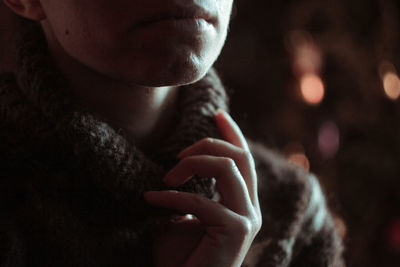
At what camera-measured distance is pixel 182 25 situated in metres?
0.47

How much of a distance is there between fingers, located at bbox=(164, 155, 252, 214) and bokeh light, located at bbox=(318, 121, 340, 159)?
0.74 m

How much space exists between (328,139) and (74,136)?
34.1 inches

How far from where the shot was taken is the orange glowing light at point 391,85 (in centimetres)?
112

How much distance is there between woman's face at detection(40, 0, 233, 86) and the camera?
1.51 ft

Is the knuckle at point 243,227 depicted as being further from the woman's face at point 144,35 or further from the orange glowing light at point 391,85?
the orange glowing light at point 391,85

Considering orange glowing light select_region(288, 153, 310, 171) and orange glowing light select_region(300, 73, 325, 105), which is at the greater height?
orange glowing light select_region(300, 73, 325, 105)

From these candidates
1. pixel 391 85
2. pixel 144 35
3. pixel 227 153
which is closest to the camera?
pixel 144 35

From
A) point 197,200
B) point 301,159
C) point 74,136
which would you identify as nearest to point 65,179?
point 74,136

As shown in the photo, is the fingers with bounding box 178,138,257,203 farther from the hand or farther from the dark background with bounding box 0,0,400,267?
the dark background with bounding box 0,0,400,267

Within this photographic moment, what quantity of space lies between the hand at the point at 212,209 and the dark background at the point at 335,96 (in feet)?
1.81

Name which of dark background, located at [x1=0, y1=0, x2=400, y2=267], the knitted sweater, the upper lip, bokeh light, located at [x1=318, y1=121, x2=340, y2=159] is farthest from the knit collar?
bokeh light, located at [x1=318, y1=121, x2=340, y2=159]

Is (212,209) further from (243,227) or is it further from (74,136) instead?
(74,136)

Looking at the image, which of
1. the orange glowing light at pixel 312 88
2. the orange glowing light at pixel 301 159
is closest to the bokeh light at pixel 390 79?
the orange glowing light at pixel 312 88

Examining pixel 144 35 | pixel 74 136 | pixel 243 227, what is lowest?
pixel 243 227
